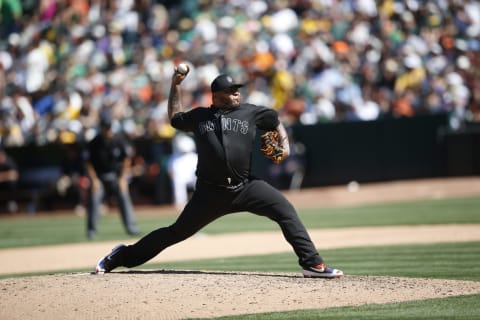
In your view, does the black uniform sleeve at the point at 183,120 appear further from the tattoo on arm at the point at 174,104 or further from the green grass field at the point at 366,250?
the green grass field at the point at 366,250

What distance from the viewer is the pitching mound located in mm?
7730

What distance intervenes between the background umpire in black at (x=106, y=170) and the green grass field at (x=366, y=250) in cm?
40

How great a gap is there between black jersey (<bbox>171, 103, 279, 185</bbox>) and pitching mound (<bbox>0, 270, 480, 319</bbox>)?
1017 millimetres

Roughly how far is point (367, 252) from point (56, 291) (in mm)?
5203

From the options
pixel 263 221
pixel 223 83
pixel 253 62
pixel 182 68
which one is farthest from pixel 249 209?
pixel 253 62

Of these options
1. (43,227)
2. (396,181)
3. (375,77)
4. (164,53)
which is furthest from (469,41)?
(43,227)

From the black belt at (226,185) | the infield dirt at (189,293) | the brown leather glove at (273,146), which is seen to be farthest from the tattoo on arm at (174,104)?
the infield dirt at (189,293)

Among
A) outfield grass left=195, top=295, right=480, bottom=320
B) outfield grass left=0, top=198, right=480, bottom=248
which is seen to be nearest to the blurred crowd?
outfield grass left=0, top=198, right=480, bottom=248

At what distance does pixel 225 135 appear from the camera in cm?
880

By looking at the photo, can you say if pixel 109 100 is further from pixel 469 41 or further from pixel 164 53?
pixel 469 41

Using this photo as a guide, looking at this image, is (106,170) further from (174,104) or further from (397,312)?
(397,312)

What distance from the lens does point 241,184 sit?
8.95 metres

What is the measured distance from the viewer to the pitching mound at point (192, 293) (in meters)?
7.73

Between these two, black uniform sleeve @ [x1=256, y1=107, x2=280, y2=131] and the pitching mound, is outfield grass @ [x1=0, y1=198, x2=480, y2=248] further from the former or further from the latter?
black uniform sleeve @ [x1=256, y1=107, x2=280, y2=131]
